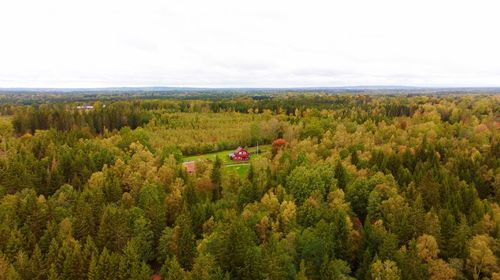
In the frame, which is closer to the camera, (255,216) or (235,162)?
(255,216)

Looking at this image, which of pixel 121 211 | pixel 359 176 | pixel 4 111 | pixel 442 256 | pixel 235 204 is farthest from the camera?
pixel 4 111

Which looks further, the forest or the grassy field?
the grassy field

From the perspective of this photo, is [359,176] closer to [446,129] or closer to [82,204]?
[82,204]

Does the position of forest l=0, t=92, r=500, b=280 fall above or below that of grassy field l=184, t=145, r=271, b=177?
above

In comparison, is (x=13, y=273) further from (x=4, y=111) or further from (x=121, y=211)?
(x=4, y=111)

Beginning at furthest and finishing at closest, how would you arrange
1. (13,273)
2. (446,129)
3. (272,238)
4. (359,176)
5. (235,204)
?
(446,129) < (359,176) < (235,204) < (272,238) < (13,273)

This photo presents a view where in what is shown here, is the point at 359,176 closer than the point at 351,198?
No

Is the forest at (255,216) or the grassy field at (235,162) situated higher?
the forest at (255,216)

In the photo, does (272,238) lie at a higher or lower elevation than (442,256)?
higher

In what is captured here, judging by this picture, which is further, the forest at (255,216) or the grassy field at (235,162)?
the grassy field at (235,162)

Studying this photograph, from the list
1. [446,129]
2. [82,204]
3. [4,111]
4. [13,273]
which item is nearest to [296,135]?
[446,129]

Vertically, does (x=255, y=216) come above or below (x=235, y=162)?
above
